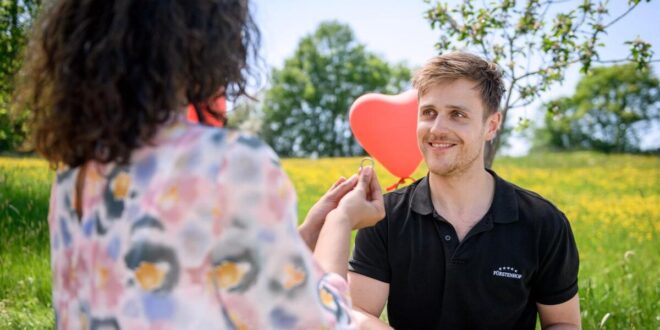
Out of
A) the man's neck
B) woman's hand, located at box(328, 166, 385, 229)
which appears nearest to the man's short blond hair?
the man's neck

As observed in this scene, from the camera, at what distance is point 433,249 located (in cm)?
223

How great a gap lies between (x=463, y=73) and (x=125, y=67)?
4.98 ft

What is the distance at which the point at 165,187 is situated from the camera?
993 millimetres

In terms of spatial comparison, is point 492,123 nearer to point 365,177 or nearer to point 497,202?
point 497,202

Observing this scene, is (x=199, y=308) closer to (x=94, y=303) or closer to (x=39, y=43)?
(x=94, y=303)

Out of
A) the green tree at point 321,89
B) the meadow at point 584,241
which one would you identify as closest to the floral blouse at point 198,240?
the meadow at point 584,241

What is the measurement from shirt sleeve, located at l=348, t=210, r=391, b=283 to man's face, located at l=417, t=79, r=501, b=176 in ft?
1.12

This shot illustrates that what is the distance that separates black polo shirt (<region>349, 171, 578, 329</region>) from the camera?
2143 millimetres

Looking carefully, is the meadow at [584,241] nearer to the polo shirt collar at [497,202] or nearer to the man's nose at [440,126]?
the polo shirt collar at [497,202]

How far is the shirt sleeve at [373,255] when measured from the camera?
2.29m

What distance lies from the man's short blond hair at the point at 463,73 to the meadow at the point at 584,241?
1.30 m

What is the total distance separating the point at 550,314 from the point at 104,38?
1.85m

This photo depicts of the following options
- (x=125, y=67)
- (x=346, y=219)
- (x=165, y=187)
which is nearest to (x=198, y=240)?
(x=165, y=187)

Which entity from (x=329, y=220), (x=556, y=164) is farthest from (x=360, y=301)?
(x=556, y=164)
